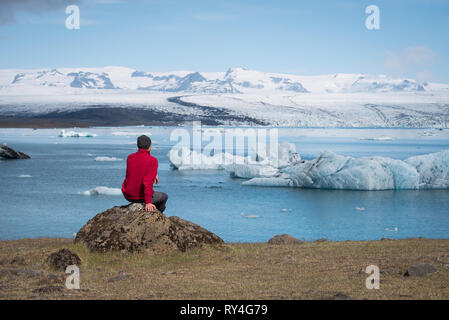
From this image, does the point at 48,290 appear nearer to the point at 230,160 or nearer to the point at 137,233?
the point at 137,233

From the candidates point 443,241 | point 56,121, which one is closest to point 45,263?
point 443,241

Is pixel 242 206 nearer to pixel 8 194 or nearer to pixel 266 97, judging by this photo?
pixel 8 194

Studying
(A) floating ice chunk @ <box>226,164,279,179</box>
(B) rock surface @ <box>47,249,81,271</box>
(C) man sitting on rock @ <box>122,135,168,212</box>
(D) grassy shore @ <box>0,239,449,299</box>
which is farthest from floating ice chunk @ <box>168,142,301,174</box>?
(B) rock surface @ <box>47,249,81,271</box>

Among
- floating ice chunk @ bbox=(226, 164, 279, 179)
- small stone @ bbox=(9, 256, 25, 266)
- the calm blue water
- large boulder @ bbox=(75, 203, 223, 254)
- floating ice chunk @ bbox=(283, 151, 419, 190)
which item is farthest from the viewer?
floating ice chunk @ bbox=(226, 164, 279, 179)

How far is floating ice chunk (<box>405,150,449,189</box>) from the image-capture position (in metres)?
19.4

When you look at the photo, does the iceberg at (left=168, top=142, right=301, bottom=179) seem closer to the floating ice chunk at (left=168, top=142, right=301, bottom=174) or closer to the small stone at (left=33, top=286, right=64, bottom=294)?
the floating ice chunk at (left=168, top=142, right=301, bottom=174)

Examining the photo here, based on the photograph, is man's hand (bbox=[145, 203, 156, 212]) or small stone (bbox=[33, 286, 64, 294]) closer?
small stone (bbox=[33, 286, 64, 294])

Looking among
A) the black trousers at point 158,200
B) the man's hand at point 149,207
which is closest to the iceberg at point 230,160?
the black trousers at point 158,200

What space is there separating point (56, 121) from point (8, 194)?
76533 millimetres

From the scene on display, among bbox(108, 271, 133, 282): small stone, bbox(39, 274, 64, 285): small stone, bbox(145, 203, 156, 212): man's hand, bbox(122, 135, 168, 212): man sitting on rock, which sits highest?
bbox(122, 135, 168, 212): man sitting on rock

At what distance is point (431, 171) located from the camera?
65.0ft

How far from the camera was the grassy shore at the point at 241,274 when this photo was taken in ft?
15.3

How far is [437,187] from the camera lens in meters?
19.9

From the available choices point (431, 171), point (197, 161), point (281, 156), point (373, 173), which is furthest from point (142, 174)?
point (197, 161)
